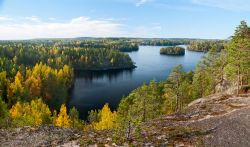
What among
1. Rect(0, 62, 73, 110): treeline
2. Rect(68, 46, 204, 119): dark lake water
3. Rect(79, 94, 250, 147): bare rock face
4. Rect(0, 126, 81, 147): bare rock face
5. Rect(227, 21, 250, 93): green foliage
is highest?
Rect(227, 21, 250, 93): green foliage

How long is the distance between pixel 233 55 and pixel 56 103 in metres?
77.2

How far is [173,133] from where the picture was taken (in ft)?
99.9

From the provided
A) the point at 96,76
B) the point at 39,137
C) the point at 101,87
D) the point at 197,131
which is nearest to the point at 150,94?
the point at 197,131

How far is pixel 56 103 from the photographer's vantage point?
11231cm

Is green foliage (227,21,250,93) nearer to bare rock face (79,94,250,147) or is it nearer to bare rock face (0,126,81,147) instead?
bare rock face (79,94,250,147)

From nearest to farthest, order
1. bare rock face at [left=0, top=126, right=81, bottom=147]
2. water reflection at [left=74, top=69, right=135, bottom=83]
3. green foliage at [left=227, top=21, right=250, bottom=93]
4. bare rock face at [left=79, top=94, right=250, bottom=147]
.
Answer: bare rock face at [left=79, top=94, right=250, bottom=147] → bare rock face at [left=0, top=126, right=81, bottom=147] → green foliage at [left=227, top=21, right=250, bottom=93] → water reflection at [left=74, top=69, right=135, bottom=83]

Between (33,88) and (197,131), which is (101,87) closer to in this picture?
(33,88)

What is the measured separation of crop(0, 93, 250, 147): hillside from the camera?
2852cm

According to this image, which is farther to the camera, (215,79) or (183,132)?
(215,79)

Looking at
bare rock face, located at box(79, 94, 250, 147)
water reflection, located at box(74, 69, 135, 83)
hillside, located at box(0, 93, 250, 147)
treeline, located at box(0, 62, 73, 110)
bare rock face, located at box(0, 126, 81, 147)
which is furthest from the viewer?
water reflection, located at box(74, 69, 135, 83)

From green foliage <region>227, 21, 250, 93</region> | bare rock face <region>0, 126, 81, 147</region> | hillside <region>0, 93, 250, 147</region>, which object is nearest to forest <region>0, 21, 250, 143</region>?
green foliage <region>227, 21, 250, 93</region>

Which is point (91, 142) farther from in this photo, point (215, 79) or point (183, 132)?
point (215, 79)

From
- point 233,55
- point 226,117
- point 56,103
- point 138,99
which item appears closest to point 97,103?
point 56,103

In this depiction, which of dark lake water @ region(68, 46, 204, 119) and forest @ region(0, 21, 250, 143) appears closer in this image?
forest @ region(0, 21, 250, 143)
